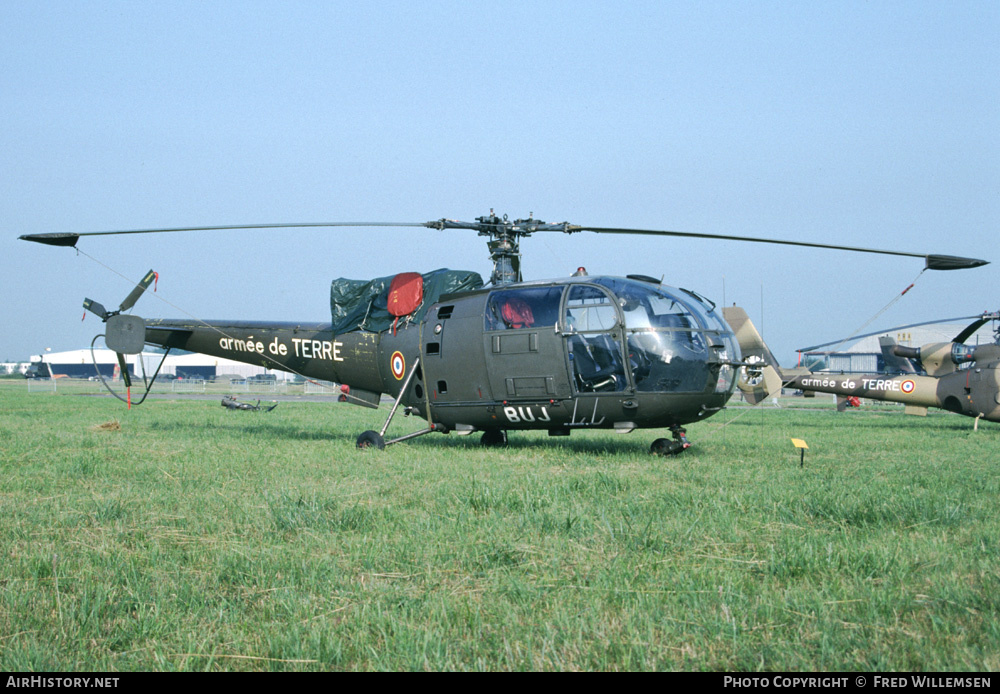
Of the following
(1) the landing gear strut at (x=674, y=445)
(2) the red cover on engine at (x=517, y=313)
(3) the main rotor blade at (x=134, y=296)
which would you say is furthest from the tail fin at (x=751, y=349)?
(3) the main rotor blade at (x=134, y=296)

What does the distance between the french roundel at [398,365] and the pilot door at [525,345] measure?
1934 millimetres

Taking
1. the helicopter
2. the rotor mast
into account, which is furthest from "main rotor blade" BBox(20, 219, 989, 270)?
the helicopter

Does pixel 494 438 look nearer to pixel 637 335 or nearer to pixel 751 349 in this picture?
pixel 637 335

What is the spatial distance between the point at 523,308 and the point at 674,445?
2955 mm

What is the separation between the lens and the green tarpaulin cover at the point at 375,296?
1330 cm

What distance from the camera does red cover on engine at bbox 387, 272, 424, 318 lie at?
1339cm

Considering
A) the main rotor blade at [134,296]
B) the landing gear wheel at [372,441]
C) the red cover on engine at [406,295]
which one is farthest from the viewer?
the main rotor blade at [134,296]

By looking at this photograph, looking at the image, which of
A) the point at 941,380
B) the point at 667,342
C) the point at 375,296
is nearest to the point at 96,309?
the point at 375,296

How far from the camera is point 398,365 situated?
13.3 m

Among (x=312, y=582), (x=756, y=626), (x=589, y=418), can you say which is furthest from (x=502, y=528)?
(x=589, y=418)

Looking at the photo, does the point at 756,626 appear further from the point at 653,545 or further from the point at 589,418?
the point at 589,418

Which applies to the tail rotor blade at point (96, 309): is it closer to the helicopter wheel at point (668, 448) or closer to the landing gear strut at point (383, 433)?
the landing gear strut at point (383, 433)

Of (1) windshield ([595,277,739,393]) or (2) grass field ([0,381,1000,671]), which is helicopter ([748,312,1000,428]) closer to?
(1) windshield ([595,277,739,393])

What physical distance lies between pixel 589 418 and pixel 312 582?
7.44 m
